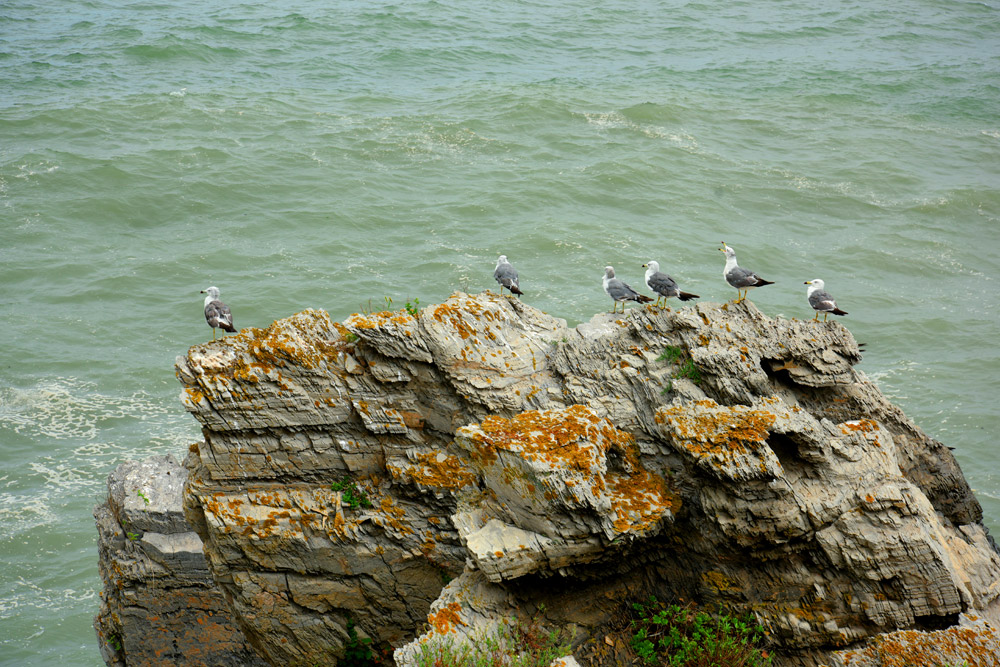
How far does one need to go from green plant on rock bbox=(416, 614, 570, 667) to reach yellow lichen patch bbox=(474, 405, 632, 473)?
208 centimetres

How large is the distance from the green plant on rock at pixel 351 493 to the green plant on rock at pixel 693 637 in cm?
405

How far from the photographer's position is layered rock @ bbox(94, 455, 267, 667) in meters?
13.1

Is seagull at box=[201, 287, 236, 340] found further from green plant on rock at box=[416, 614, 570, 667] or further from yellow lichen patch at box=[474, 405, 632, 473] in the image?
green plant on rock at box=[416, 614, 570, 667]

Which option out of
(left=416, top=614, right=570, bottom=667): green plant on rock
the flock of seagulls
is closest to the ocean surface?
the flock of seagulls

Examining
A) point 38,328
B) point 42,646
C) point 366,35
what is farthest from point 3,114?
point 42,646

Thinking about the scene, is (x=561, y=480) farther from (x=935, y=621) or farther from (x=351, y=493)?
(x=935, y=621)

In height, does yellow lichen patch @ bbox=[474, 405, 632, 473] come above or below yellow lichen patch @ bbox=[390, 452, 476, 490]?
above

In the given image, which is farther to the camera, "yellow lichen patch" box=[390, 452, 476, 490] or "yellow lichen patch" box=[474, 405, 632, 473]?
"yellow lichen patch" box=[390, 452, 476, 490]

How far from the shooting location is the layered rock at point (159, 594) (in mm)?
13094

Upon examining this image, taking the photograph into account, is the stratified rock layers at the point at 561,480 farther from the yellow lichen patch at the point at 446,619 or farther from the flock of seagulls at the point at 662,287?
the flock of seagulls at the point at 662,287


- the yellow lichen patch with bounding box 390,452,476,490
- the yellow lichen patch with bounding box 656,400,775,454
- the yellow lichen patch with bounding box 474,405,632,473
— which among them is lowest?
the yellow lichen patch with bounding box 390,452,476,490

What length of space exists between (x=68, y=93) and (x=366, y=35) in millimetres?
16924

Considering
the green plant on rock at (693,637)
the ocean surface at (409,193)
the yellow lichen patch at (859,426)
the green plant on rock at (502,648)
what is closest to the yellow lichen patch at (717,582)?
the green plant on rock at (693,637)

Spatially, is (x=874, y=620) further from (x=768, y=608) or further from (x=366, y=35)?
(x=366, y=35)
